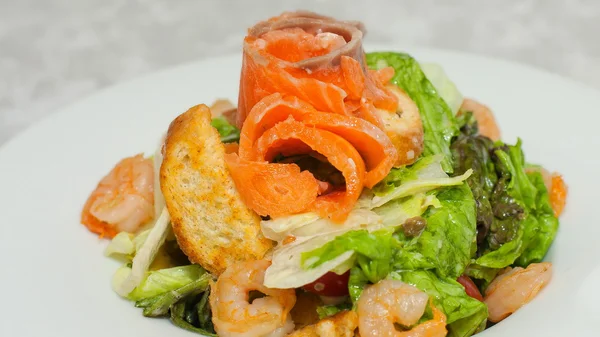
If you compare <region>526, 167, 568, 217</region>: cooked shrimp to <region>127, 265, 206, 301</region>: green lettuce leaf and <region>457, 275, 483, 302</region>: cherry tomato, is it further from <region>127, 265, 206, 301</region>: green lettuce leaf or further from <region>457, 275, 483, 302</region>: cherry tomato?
<region>127, 265, 206, 301</region>: green lettuce leaf

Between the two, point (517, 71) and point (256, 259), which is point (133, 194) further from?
point (517, 71)

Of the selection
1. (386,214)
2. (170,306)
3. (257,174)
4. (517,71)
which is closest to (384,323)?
(386,214)

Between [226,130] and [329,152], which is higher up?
[329,152]

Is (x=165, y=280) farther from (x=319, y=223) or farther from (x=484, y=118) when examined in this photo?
(x=484, y=118)

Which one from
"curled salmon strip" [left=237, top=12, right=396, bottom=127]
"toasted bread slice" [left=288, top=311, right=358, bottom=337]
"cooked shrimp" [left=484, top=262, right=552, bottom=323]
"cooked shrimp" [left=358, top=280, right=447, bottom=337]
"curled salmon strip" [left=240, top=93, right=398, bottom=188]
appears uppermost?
"curled salmon strip" [left=237, top=12, right=396, bottom=127]

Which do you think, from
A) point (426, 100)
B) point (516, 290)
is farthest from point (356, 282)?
point (426, 100)

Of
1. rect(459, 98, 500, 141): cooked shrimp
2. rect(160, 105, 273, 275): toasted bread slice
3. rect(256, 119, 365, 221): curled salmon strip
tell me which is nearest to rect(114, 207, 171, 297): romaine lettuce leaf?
rect(160, 105, 273, 275): toasted bread slice

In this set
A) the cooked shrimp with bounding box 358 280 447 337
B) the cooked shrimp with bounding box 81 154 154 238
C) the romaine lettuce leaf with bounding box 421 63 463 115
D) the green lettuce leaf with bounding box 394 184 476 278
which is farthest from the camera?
the romaine lettuce leaf with bounding box 421 63 463 115
